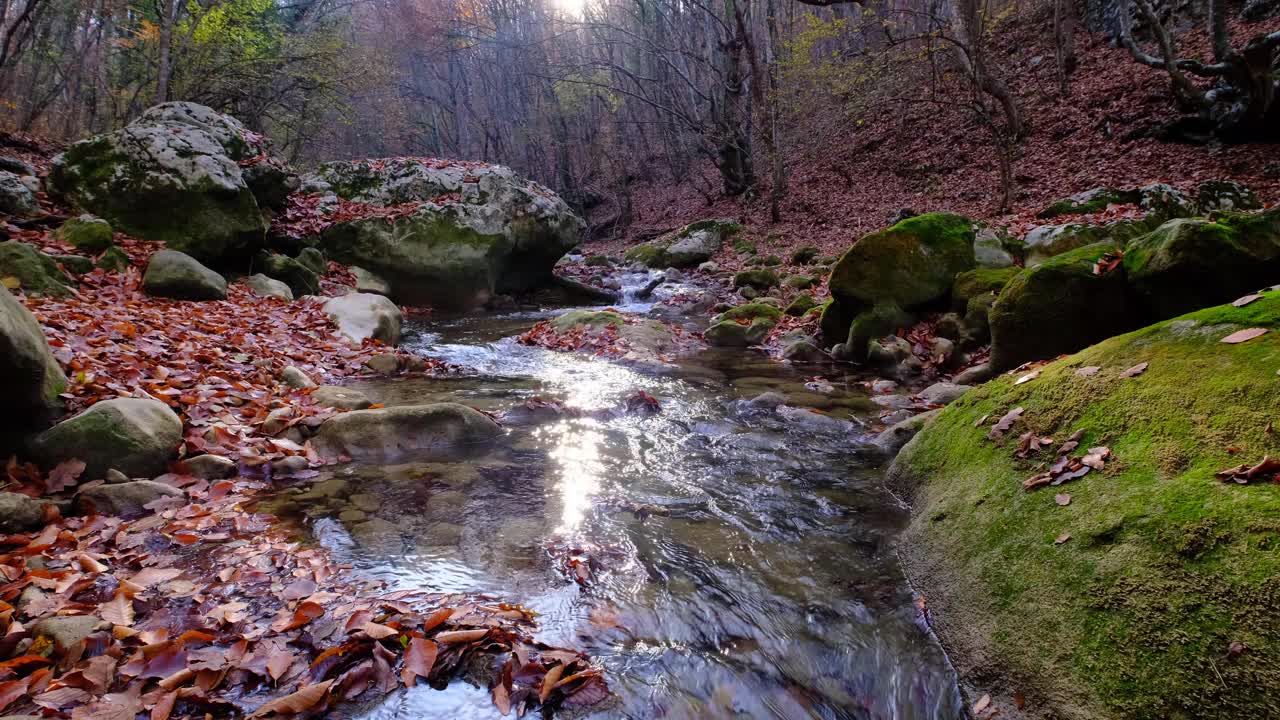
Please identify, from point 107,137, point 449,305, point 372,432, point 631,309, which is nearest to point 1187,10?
point 631,309

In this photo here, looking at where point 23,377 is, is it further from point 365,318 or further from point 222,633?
point 365,318

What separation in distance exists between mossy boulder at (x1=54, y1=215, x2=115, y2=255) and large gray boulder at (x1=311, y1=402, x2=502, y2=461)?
5428 millimetres

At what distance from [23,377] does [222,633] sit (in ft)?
6.94

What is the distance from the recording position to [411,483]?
3898mm

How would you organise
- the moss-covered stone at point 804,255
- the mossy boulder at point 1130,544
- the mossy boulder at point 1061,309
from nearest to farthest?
the mossy boulder at point 1130,544 < the mossy boulder at point 1061,309 < the moss-covered stone at point 804,255

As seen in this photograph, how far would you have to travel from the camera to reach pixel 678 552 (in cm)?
329

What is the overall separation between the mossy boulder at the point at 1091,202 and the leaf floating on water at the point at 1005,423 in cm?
984

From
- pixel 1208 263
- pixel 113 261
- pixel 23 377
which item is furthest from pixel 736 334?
pixel 113 261

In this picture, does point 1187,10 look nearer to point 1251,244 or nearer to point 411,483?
point 1251,244

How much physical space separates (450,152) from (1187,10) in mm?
31678

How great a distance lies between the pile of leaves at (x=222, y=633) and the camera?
1.93m

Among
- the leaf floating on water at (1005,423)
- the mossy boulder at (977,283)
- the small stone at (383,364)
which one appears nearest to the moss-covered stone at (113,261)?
the small stone at (383,364)

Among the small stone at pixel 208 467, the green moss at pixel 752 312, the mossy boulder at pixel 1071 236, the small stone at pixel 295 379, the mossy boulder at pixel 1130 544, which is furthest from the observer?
the green moss at pixel 752 312

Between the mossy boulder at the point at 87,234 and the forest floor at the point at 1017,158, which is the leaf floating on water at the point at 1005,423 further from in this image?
the mossy boulder at the point at 87,234
